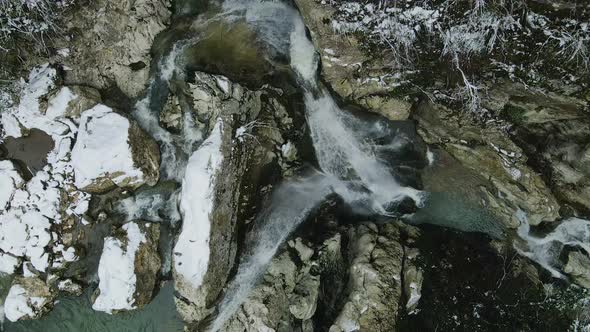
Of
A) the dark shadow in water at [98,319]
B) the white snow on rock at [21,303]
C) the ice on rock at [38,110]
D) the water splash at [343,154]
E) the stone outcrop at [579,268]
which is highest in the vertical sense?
the ice on rock at [38,110]

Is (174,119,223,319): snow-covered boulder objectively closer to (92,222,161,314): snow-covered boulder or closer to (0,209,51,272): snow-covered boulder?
(92,222,161,314): snow-covered boulder

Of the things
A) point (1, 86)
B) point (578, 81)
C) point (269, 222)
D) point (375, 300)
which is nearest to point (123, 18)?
point (1, 86)

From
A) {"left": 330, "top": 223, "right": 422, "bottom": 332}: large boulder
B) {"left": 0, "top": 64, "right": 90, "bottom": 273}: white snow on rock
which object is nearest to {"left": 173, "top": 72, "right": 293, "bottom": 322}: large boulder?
{"left": 330, "top": 223, "right": 422, "bottom": 332}: large boulder

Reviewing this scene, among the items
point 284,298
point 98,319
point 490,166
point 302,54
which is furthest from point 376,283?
point 98,319

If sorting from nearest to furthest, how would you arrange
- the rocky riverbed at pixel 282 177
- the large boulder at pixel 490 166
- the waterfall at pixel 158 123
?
the rocky riverbed at pixel 282 177
the large boulder at pixel 490 166
the waterfall at pixel 158 123

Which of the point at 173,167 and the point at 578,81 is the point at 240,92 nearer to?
the point at 173,167

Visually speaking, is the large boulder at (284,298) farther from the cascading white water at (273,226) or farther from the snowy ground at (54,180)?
the snowy ground at (54,180)

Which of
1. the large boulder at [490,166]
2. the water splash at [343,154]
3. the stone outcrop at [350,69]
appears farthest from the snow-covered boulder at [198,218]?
the large boulder at [490,166]
